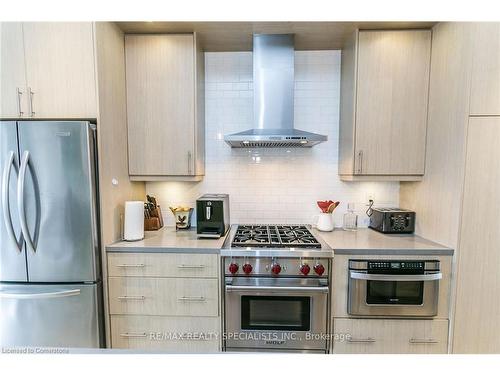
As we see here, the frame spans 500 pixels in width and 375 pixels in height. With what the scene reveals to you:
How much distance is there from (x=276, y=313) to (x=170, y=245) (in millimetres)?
892

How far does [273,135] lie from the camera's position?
197cm

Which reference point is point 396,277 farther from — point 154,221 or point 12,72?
point 12,72

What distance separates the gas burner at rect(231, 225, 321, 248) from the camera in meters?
1.88

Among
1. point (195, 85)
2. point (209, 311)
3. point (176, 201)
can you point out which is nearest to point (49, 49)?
point (195, 85)

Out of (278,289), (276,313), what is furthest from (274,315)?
(278,289)

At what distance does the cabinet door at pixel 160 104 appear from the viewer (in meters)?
2.06

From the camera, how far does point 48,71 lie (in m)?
1.72

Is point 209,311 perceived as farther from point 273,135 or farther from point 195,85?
point 195,85

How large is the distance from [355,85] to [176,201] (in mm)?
1848

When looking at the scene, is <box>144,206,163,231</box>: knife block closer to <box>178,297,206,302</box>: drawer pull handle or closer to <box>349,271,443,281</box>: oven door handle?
<box>178,297,206,302</box>: drawer pull handle

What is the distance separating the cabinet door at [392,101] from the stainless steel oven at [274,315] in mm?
1068

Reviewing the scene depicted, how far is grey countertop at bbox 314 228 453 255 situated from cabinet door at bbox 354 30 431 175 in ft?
1.69

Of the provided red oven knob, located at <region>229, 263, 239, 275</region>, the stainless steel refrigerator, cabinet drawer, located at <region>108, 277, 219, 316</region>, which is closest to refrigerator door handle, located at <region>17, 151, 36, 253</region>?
the stainless steel refrigerator

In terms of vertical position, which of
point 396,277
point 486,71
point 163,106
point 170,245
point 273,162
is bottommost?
point 396,277
